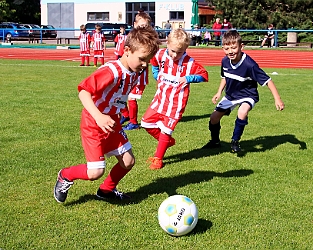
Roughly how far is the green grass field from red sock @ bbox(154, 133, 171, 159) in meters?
0.17

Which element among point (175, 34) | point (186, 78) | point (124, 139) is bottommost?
point (124, 139)

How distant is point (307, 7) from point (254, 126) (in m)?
33.1

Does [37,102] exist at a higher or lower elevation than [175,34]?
lower

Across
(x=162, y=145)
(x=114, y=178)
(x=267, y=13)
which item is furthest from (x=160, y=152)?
(x=267, y=13)

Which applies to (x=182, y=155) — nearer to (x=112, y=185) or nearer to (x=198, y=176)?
(x=198, y=176)

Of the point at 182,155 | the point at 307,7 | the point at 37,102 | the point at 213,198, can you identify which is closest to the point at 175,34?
the point at 182,155

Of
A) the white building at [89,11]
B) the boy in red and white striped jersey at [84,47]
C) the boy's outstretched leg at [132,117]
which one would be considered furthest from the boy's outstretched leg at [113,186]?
the white building at [89,11]

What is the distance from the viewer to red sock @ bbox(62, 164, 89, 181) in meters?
4.12

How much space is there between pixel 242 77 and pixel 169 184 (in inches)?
78.2

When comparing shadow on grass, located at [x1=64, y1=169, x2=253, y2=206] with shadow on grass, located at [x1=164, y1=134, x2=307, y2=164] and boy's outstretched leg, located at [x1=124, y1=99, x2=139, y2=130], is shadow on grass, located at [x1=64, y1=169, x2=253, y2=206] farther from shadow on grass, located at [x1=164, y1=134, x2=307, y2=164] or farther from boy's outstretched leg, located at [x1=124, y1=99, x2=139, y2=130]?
boy's outstretched leg, located at [x1=124, y1=99, x2=139, y2=130]

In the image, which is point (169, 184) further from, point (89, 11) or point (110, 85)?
point (89, 11)

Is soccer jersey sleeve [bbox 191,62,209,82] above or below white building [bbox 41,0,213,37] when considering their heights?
below

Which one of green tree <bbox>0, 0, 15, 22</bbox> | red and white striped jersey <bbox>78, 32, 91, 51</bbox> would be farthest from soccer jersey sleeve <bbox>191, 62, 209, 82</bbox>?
green tree <bbox>0, 0, 15, 22</bbox>

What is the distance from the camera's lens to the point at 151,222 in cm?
394
